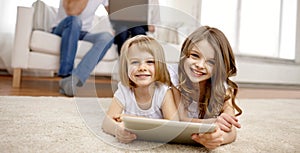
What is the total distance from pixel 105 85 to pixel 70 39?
1.02 m

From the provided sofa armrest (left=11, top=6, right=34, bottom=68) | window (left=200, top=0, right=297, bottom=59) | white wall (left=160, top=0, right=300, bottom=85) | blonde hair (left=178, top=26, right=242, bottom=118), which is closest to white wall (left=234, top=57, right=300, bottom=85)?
white wall (left=160, top=0, right=300, bottom=85)

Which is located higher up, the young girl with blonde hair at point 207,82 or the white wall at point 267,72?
the white wall at point 267,72

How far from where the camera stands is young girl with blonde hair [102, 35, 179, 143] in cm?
50

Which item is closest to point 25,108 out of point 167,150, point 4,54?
point 167,150

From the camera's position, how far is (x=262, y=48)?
3080mm

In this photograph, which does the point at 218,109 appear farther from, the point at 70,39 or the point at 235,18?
the point at 235,18

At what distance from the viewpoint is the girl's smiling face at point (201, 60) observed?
1.70 ft

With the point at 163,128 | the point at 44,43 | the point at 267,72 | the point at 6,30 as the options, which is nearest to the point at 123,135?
the point at 163,128

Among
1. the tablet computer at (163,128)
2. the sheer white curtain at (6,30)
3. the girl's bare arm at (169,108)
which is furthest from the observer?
the sheer white curtain at (6,30)

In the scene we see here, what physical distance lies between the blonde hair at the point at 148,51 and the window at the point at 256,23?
95.9 inches

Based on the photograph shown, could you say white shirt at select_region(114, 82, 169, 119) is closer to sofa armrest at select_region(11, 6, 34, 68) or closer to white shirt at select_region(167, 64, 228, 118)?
white shirt at select_region(167, 64, 228, 118)

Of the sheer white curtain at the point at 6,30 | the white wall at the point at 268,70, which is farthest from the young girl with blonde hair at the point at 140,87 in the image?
the white wall at the point at 268,70

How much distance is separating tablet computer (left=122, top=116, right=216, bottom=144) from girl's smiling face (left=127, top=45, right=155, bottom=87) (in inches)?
3.5

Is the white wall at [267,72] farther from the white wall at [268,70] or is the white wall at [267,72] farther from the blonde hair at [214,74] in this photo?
the blonde hair at [214,74]
